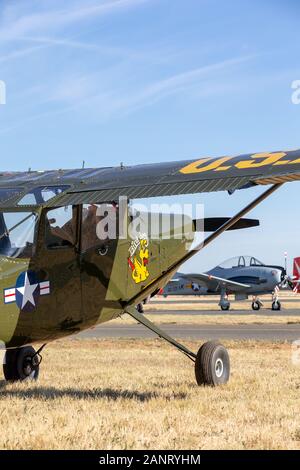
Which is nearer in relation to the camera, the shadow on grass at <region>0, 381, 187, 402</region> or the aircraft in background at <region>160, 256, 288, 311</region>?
the shadow on grass at <region>0, 381, 187, 402</region>

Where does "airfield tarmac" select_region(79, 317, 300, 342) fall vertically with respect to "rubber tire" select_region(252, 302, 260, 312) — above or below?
below

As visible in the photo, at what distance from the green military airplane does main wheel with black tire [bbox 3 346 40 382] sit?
210cm

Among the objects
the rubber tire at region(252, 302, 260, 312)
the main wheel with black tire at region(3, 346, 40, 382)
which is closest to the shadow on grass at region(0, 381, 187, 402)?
the main wheel with black tire at region(3, 346, 40, 382)

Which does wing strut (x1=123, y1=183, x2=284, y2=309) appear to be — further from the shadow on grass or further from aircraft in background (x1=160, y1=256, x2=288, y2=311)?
aircraft in background (x1=160, y1=256, x2=288, y2=311)

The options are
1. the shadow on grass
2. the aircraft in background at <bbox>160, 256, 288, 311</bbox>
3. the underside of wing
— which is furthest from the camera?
the aircraft in background at <bbox>160, 256, 288, 311</bbox>

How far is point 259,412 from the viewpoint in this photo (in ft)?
23.3

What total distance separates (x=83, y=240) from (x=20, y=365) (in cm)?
321

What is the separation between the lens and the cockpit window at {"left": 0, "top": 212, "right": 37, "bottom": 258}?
718 centimetres

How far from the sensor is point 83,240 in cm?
783

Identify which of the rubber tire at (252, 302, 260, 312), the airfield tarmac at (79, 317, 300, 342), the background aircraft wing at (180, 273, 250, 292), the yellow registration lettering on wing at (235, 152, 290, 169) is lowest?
the airfield tarmac at (79, 317, 300, 342)

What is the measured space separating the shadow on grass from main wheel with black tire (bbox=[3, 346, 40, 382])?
505mm

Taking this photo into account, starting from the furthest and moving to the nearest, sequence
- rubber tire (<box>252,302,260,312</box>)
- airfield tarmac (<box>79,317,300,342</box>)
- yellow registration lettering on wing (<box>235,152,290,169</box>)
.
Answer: rubber tire (<box>252,302,260,312</box>), airfield tarmac (<box>79,317,300,342</box>), yellow registration lettering on wing (<box>235,152,290,169</box>)
